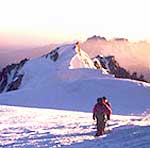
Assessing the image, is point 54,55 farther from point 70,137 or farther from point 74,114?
point 70,137

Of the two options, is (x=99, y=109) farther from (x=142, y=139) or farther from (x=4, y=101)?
(x=4, y=101)

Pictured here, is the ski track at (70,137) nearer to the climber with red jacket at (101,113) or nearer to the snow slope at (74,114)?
the snow slope at (74,114)

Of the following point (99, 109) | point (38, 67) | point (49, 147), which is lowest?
point (49, 147)

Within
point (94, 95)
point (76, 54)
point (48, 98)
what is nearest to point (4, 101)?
point (48, 98)

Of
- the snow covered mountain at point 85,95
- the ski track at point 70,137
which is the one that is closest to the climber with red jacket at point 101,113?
the ski track at point 70,137

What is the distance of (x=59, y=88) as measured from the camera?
249 ft

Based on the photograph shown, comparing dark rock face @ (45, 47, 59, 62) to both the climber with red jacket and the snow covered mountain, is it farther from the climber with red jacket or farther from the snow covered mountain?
the climber with red jacket

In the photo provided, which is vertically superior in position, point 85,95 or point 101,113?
point 85,95

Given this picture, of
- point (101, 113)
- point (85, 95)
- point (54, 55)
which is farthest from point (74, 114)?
point (54, 55)

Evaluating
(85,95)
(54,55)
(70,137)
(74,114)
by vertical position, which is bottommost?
(70,137)

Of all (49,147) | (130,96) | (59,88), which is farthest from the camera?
(59,88)

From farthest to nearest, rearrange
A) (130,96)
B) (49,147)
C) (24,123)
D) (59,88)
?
(59,88) → (130,96) → (24,123) → (49,147)

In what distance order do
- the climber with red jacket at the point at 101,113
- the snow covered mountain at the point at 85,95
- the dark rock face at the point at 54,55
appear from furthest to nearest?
the dark rock face at the point at 54,55 → the snow covered mountain at the point at 85,95 → the climber with red jacket at the point at 101,113

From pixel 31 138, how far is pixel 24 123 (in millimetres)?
10073
